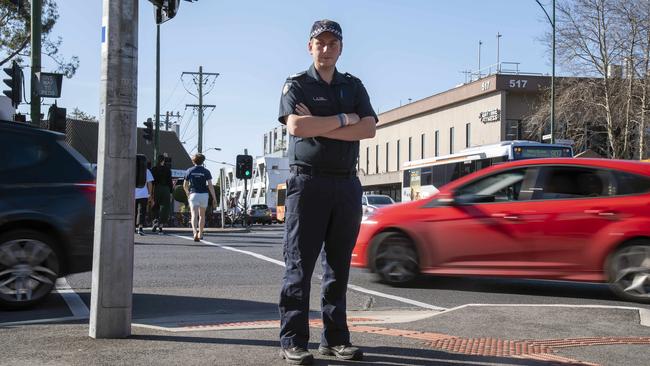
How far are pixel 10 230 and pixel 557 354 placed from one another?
15.9ft

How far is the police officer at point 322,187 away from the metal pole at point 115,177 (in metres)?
1.14

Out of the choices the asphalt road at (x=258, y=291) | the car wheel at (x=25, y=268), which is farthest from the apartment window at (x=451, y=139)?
the car wheel at (x=25, y=268)

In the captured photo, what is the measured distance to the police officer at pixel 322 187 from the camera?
4375 millimetres

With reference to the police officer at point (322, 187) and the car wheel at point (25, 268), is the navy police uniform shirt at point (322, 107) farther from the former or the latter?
the car wheel at point (25, 268)

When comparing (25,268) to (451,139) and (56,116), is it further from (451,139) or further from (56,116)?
(451,139)

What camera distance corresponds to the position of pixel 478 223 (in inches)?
340

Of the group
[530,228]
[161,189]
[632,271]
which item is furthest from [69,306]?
[161,189]

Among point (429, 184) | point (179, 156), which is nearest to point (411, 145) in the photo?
point (179, 156)

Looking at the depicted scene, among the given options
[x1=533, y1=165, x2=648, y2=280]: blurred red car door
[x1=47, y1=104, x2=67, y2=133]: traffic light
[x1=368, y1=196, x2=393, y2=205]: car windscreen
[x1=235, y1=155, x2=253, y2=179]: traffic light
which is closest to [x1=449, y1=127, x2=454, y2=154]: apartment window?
[x1=368, y1=196, x2=393, y2=205]: car windscreen

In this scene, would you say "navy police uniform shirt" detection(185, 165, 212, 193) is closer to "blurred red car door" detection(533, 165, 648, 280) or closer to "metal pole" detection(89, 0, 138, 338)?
"blurred red car door" detection(533, 165, 648, 280)

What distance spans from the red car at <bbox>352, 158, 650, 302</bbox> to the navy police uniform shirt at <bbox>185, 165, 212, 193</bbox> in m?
6.48

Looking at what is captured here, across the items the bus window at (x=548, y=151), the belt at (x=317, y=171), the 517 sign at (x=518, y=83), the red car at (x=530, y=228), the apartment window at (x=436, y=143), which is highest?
the 517 sign at (x=518, y=83)

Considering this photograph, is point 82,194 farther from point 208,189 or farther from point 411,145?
point 411,145

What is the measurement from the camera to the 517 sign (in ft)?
170
